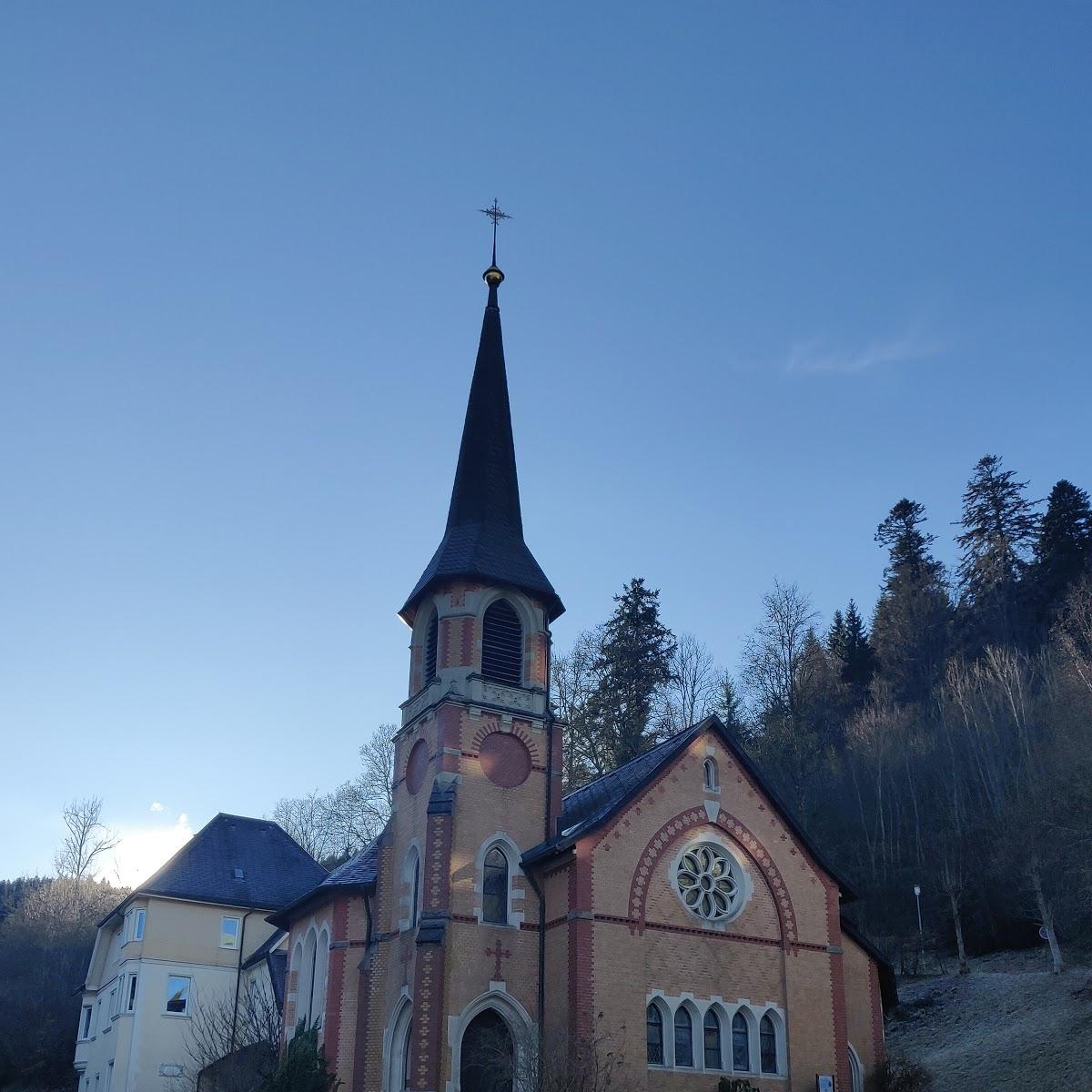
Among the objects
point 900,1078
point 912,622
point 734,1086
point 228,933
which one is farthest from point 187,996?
point 912,622

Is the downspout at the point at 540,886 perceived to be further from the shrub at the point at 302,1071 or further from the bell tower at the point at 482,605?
the shrub at the point at 302,1071

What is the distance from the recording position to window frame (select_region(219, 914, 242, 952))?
143ft

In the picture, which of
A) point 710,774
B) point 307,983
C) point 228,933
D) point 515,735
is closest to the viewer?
point 710,774

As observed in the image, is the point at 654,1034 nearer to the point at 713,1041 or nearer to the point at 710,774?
the point at 713,1041

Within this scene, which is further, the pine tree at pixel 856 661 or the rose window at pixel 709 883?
the pine tree at pixel 856 661

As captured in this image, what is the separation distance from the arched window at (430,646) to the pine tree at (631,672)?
2346cm

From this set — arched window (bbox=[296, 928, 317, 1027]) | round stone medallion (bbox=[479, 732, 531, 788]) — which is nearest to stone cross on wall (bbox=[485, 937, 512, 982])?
round stone medallion (bbox=[479, 732, 531, 788])

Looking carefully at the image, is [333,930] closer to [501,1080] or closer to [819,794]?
[501,1080]

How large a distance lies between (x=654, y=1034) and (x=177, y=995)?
23508mm

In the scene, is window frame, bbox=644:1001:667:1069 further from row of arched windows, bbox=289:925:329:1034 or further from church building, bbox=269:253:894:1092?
row of arched windows, bbox=289:925:329:1034

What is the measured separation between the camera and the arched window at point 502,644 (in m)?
30.7

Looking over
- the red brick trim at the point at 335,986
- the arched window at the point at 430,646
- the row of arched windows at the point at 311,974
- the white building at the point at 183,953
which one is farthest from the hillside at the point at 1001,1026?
the white building at the point at 183,953

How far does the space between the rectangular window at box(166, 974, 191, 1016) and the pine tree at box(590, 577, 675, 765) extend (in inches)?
829

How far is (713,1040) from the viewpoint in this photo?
86.8ft
